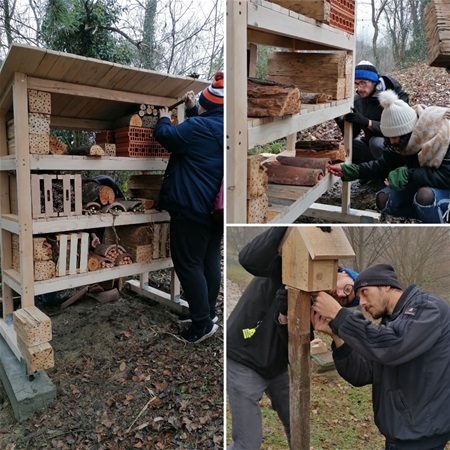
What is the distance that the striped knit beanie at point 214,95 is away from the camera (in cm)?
327

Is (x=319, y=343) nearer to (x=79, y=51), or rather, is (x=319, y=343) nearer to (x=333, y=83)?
(x=333, y=83)

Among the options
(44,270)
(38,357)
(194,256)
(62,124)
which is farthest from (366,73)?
(38,357)

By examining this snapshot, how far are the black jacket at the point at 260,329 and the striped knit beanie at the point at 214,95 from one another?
2.12 m

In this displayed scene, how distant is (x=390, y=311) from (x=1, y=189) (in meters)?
3.19

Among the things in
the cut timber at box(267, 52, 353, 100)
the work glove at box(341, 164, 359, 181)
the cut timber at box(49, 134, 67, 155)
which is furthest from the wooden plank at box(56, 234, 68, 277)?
the work glove at box(341, 164, 359, 181)

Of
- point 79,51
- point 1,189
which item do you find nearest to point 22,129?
point 1,189

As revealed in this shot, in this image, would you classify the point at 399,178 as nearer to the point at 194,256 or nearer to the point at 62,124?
the point at 194,256

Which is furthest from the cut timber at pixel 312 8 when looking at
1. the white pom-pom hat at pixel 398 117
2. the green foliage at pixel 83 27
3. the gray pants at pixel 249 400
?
the green foliage at pixel 83 27

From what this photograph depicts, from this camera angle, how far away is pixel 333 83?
3.22 metres

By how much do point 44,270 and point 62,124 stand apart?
1485 millimetres

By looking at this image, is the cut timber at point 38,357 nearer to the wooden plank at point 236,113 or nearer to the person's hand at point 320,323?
the wooden plank at point 236,113

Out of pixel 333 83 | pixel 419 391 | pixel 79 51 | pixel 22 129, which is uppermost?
pixel 79 51

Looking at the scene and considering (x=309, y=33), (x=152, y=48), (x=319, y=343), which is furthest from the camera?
(x=152, y=48)

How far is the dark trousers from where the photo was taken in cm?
359
